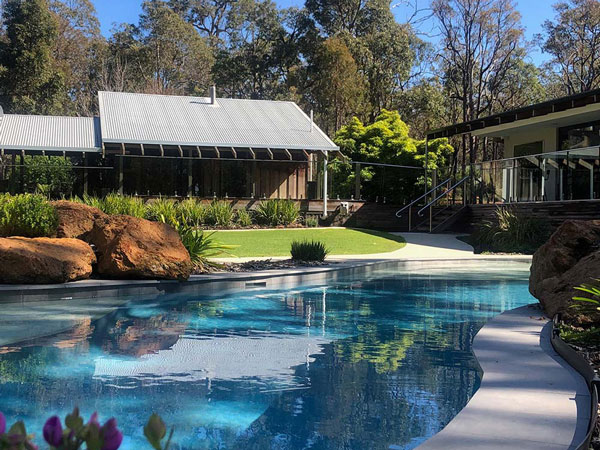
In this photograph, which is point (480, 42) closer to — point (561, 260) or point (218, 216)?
point (218, 216)

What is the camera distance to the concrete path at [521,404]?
337 centimetres

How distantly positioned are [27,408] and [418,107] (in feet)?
133

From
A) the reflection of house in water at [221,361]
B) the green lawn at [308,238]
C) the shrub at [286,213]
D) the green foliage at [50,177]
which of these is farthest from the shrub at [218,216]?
the reflection of house in water at [221,361]

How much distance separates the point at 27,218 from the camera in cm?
1119

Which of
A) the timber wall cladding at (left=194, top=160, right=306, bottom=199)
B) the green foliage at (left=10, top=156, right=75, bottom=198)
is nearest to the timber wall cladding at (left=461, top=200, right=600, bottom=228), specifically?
the timber wall cladding at (left=194, top=160, right=306, bottom=199)

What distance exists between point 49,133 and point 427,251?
17.6 metres

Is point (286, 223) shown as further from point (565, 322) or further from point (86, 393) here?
point (86, 393)

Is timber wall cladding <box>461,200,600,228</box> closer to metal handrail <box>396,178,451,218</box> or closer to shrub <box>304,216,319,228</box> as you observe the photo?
metal handrail <box>396,178,451,218</box>

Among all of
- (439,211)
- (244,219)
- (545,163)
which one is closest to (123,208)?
(244,219)

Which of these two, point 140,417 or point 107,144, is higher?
point 107,144

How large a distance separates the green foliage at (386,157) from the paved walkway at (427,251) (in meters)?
6.23

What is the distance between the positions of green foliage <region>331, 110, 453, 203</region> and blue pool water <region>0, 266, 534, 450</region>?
18.9 meters

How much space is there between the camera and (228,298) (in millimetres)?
10375

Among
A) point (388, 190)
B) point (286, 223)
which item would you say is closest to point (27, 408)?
point (286, 223)
